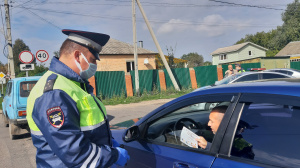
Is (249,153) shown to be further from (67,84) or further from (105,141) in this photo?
(67,84)

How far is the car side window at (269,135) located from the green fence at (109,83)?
45.2 feet

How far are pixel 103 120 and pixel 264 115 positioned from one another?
3.88 feet

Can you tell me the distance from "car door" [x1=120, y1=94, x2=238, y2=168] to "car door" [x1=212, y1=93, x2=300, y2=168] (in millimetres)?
75

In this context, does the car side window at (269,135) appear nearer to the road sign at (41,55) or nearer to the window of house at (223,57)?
the road sign at (41,55)

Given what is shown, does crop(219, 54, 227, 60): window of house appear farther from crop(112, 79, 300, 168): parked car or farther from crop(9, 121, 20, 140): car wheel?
crop(112, 79, 300, 168): parked car

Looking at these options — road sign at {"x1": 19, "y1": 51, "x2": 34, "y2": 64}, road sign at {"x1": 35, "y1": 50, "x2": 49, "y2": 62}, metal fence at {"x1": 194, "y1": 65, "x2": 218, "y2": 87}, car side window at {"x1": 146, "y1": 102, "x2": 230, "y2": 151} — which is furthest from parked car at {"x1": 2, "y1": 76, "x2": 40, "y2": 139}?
metal fence at {"x1": 194, "y1": 65, "x2": 218, "y2": 87}

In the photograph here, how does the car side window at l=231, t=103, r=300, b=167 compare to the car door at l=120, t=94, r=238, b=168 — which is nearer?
the car side window at l=231, t=103, r=300, b=167

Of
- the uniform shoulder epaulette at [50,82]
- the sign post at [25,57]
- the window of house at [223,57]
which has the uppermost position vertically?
the window of house at [223,57]

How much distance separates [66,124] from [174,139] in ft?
3.90

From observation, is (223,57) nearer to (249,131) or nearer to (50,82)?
(249,131)

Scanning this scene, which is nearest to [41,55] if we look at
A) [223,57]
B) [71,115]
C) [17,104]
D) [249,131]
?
[17,104]

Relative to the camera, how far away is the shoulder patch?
1.44 m

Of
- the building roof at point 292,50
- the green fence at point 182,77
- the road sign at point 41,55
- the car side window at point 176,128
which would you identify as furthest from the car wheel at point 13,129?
the building roof at point 292,50

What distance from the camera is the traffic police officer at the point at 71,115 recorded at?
4.76 feet
